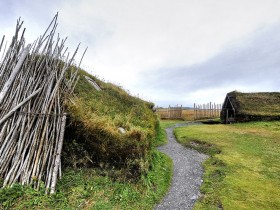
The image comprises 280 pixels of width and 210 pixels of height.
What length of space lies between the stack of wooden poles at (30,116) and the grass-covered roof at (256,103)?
838 inches

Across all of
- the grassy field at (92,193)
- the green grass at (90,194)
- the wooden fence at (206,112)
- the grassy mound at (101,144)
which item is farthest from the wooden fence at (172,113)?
the green grass at (90,194)

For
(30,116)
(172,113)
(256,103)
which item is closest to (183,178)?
(30,116)

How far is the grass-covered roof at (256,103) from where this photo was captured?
82.2 feet

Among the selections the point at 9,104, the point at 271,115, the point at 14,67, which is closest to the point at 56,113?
the point at 9,104

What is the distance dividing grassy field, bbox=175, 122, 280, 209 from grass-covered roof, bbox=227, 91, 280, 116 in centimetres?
873

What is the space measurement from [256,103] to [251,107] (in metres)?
1.30

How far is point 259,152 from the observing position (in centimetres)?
1280

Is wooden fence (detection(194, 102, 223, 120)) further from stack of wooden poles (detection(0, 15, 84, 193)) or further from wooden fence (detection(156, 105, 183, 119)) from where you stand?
stack of wooden poles (detection(0, 15, 84, 193))

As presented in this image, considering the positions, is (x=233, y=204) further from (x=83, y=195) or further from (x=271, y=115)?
(x=271, y=115)

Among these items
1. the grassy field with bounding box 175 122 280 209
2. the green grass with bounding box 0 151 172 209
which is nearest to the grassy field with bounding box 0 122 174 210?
the green grass with bounding box 0 151 172 209

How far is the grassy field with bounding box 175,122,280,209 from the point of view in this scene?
287 inches

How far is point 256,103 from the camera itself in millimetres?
26484

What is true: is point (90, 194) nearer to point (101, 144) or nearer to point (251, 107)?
point (101, 144)

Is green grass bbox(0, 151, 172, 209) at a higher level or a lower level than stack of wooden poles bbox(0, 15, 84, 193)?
lower
